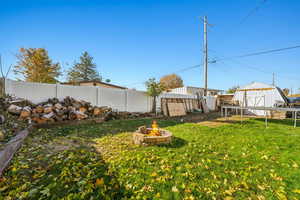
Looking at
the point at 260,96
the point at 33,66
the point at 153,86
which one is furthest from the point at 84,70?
the point at 260,96

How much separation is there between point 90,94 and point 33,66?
2060cm

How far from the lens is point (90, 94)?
675cm

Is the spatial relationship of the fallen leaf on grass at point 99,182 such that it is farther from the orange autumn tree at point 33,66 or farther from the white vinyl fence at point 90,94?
the orange autumn tree at point 33,66

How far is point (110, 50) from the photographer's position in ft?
38.3

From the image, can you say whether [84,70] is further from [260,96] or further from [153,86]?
[260,96]

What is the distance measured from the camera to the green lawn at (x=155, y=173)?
1.37m

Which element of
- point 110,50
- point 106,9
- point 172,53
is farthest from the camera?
point 172,53

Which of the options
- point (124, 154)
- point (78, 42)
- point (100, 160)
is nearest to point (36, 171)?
point (100, 160)

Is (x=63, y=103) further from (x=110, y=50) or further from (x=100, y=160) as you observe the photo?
(x=110, y=50)

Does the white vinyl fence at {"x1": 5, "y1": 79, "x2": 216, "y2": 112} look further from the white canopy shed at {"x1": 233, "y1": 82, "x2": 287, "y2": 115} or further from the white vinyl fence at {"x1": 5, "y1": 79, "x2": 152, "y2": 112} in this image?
the white canopy shed at {"x1": 233, "y1": 82, "x2": 287, "y2": 115}

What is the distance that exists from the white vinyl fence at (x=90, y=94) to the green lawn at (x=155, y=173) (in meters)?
3.92

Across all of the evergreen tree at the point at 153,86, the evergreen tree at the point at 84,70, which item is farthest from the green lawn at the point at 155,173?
the evergreen tree at the point at 84,70

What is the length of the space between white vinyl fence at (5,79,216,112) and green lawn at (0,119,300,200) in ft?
12.9

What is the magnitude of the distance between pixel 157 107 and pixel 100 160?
6814 millimetres
